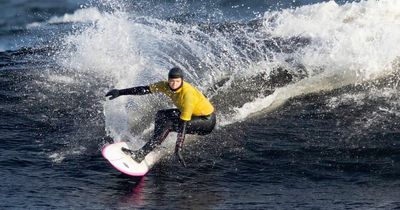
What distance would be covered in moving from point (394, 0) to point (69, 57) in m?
9.86

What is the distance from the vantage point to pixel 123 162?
36.9 feet

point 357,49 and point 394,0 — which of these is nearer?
point 357,49

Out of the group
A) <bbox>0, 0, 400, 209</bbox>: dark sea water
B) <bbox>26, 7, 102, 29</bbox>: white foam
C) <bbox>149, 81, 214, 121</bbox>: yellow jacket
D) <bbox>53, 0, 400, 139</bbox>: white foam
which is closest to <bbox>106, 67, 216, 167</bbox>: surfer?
<bbox>149, 81, 214, 121</bbox>: yellow jacket

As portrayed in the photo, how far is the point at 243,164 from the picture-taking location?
11.7m

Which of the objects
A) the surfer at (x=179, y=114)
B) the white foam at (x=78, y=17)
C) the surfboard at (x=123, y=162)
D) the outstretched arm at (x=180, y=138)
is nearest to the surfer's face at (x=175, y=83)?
the surfer at (x=179, y=114)

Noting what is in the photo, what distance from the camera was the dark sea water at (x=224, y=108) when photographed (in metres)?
10.6

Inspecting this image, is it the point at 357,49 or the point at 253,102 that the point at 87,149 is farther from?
the point at 357,49

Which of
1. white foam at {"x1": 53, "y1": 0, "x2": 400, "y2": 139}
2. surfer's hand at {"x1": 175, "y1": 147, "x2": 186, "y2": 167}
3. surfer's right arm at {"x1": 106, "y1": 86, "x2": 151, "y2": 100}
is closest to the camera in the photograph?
surfer's hand at {"x1": 175, "y1": 147, "x2": 186, "y2": 167}

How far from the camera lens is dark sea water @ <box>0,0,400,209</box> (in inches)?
419

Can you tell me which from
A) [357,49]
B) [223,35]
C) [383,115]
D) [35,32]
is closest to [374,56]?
[357,49]

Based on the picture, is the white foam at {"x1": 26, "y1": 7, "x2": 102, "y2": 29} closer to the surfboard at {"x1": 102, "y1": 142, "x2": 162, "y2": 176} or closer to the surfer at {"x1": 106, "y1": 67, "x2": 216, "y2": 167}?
the surfer at {"x1": 106, "y1": 67, "x2": 216, "y2": 167}

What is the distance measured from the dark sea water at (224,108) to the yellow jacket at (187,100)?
3.06ft

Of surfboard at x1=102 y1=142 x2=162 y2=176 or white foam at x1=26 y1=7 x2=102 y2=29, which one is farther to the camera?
white foam at x1=26 y1=7 x2=102 y2=29

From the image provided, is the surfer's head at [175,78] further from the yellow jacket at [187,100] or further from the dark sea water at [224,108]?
the dark sea water at [224,108]
